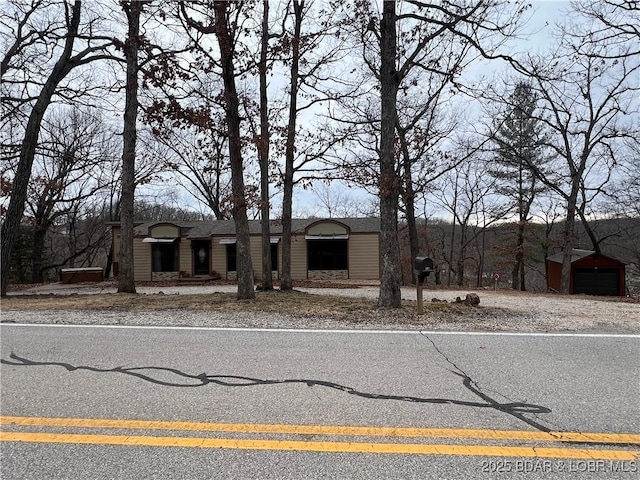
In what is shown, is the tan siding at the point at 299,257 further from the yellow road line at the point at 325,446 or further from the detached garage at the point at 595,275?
the yellow road line at the point at 325,446

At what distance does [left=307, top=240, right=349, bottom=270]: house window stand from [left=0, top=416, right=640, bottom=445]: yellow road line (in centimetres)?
2190

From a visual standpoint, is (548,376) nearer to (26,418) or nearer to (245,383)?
(245,383)

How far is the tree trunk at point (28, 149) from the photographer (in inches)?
531

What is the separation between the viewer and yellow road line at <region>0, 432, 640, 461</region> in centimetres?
280

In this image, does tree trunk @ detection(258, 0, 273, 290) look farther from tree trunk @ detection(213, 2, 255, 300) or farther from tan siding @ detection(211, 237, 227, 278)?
tan siding @ detection(211, 237, 227, 278)

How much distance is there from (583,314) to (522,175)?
23.5 m

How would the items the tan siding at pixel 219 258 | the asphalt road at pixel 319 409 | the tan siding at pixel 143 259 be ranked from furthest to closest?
the tan siding at pixel 143 259 < the tan siding at pixel 219 258 < the asphalt road at pixel 319 409

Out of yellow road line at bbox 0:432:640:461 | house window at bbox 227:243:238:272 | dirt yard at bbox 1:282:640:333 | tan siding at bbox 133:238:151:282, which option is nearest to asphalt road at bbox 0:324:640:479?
yellow road line at bbox 0:432:640:461

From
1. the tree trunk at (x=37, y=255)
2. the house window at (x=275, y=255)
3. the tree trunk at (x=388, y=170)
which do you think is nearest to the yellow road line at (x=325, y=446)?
the tree trunk at (x=388, y=170)

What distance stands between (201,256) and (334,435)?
80.0ft

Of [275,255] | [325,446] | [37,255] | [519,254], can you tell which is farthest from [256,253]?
[325,446]

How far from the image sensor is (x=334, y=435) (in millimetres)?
3080

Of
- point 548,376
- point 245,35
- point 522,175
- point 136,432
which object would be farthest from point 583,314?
point 522,175

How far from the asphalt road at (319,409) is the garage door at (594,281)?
66.9ft
